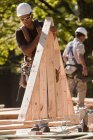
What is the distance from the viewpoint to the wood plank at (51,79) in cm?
1038

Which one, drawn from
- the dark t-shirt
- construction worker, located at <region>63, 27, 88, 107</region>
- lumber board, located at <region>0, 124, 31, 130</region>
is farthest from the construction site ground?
construction worker, located at <region>63, 27, 88, 107</region>

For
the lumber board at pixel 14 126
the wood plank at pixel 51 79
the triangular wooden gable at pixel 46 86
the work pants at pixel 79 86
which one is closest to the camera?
the lumber board at pixel 14 126

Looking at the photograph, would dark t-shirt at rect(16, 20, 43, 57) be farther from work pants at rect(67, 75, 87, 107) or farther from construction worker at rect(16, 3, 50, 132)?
work pants at rect(67, 75, 87, 107)

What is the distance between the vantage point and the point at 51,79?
10.4m

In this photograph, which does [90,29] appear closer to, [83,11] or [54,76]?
[83,11]

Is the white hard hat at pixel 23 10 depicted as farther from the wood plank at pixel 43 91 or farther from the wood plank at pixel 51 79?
the wood plank at pixel 43 91

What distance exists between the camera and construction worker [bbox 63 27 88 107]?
1288 cm

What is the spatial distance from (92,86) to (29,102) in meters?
14.1

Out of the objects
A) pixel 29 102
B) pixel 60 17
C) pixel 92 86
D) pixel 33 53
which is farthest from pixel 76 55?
pixel 92 86

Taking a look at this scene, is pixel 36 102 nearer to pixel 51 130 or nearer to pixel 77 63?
pixel 51 130

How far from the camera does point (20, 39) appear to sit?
10.8m

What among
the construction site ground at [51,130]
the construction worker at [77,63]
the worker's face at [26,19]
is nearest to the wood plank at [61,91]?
the construction site ground at [51,130]

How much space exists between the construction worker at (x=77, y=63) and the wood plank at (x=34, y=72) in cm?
251

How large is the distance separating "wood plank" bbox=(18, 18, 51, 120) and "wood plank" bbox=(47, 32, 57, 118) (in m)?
0.18
